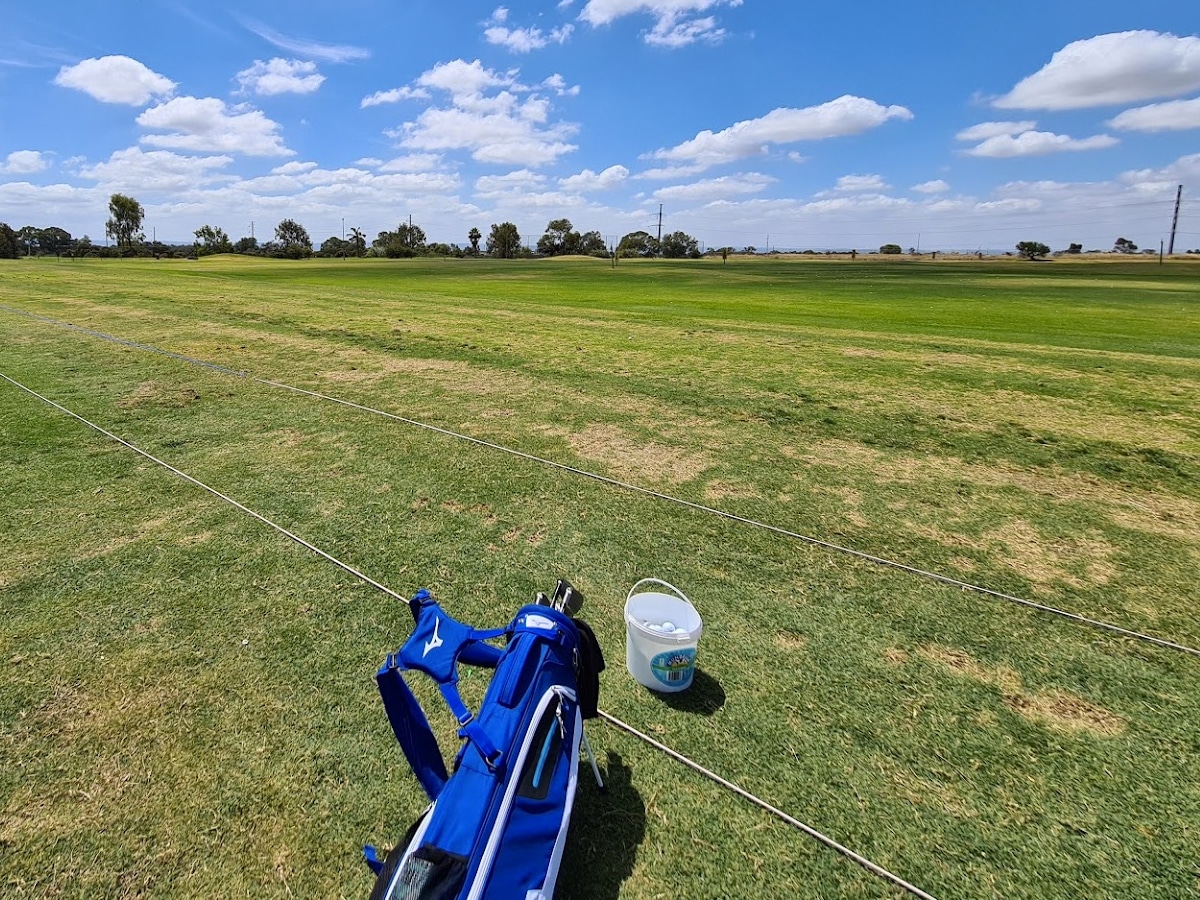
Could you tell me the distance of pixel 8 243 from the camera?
78875 mm

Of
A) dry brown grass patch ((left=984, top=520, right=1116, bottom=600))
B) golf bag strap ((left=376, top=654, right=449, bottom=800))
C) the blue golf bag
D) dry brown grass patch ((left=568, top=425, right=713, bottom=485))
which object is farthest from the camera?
dry brown grass patch ((left=568, top=425, right=713, bottom=485))

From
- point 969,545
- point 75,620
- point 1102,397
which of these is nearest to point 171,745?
point 75,620

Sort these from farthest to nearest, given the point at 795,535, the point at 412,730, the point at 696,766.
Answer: the point at 795,535 < the point at 696,766 < the point at 412,730

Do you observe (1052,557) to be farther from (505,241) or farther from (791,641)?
(505,241)

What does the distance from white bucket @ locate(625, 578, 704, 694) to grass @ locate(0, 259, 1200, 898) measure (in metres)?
0.11

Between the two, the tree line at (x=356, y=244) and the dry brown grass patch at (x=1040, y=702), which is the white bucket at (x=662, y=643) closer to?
the dry brown grass patch at (x=1040, y=702)

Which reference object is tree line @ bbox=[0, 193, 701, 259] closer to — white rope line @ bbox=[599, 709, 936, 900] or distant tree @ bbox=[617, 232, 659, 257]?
distant tree @ bbox=[617, 232, 659, 257]

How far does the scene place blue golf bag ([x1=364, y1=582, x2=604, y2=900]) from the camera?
155cm

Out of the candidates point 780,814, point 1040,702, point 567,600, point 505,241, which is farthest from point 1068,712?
point 505,241

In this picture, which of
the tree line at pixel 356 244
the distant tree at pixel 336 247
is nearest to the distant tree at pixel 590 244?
the tree line at pixel 356 244

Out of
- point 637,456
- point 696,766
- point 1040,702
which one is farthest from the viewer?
point 637,456

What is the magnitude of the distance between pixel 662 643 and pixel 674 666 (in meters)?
0.14

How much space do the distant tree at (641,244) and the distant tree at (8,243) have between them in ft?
278

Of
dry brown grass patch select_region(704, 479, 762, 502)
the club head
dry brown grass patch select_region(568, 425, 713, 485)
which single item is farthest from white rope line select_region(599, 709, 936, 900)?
dry brown grass patch select_region(568, 425, 713, 485)
